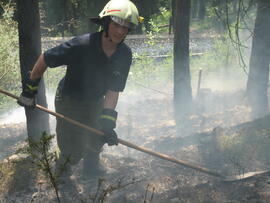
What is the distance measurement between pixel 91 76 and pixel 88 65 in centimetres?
16

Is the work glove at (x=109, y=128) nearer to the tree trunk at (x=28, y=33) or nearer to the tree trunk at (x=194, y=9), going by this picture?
the tree trunk at (x=28, y=33)

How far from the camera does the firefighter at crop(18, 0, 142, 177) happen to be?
3736mm

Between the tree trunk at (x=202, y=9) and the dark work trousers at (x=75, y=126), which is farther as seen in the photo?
the tree trunk at (x=202, y=9)

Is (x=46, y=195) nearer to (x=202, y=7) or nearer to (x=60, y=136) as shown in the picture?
(x=60, y=136)

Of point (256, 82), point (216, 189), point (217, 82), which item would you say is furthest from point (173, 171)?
point (217, 82)

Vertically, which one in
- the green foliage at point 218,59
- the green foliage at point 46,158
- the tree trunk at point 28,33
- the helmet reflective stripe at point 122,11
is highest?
the helmet reflective stripe at point 122,11

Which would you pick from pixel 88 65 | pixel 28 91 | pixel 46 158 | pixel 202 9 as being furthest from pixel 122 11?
pixel 202 9

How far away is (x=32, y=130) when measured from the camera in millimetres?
5348

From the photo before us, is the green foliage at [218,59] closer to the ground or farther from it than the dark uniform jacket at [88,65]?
closer to the ground

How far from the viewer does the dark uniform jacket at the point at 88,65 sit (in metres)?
3.78

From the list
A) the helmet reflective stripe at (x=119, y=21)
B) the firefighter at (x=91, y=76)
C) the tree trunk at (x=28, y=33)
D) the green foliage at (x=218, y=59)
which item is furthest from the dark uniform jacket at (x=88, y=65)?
the green foliage at (x=218, y=59)

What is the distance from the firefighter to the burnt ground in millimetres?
501

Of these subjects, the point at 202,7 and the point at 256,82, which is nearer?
the point at 256,82

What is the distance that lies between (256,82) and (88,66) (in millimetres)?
6063
